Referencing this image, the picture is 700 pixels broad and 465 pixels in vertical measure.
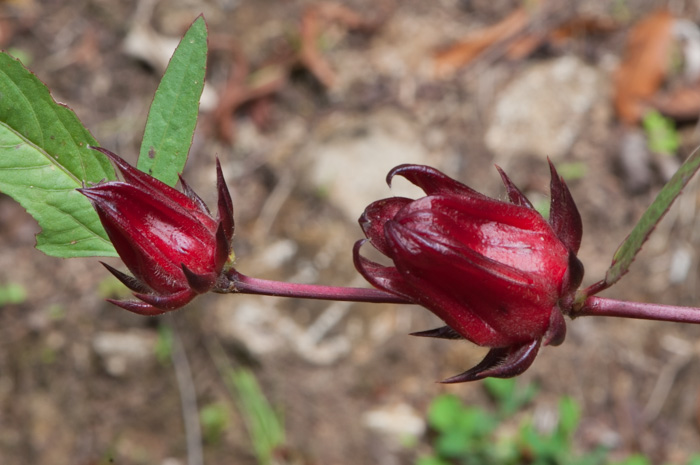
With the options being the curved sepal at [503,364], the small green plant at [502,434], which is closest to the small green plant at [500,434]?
the small green plant at [502,434]

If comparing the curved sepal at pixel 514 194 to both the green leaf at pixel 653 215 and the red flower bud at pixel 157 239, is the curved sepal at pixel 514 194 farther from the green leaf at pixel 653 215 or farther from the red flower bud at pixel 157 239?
the red flower bud at pixel 157 239

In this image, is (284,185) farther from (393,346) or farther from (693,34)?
(693,34)

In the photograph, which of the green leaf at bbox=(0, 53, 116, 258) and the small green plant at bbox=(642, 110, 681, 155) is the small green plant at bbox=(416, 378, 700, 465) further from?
the green leaf at bbox=(0, 53, 116, 258)

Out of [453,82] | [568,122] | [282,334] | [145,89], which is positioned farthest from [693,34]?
[145,89]

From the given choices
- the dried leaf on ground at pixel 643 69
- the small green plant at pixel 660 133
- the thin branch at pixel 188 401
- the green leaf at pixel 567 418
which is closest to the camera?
the green leaf at pixel 567 418

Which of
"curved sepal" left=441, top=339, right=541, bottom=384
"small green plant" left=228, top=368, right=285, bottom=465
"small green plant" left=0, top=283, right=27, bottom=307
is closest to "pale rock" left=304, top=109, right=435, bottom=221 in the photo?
"small green plant" left=228, top=368, right=285, bottom=465

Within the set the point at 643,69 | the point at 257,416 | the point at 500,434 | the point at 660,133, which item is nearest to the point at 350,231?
the point at 257,416
